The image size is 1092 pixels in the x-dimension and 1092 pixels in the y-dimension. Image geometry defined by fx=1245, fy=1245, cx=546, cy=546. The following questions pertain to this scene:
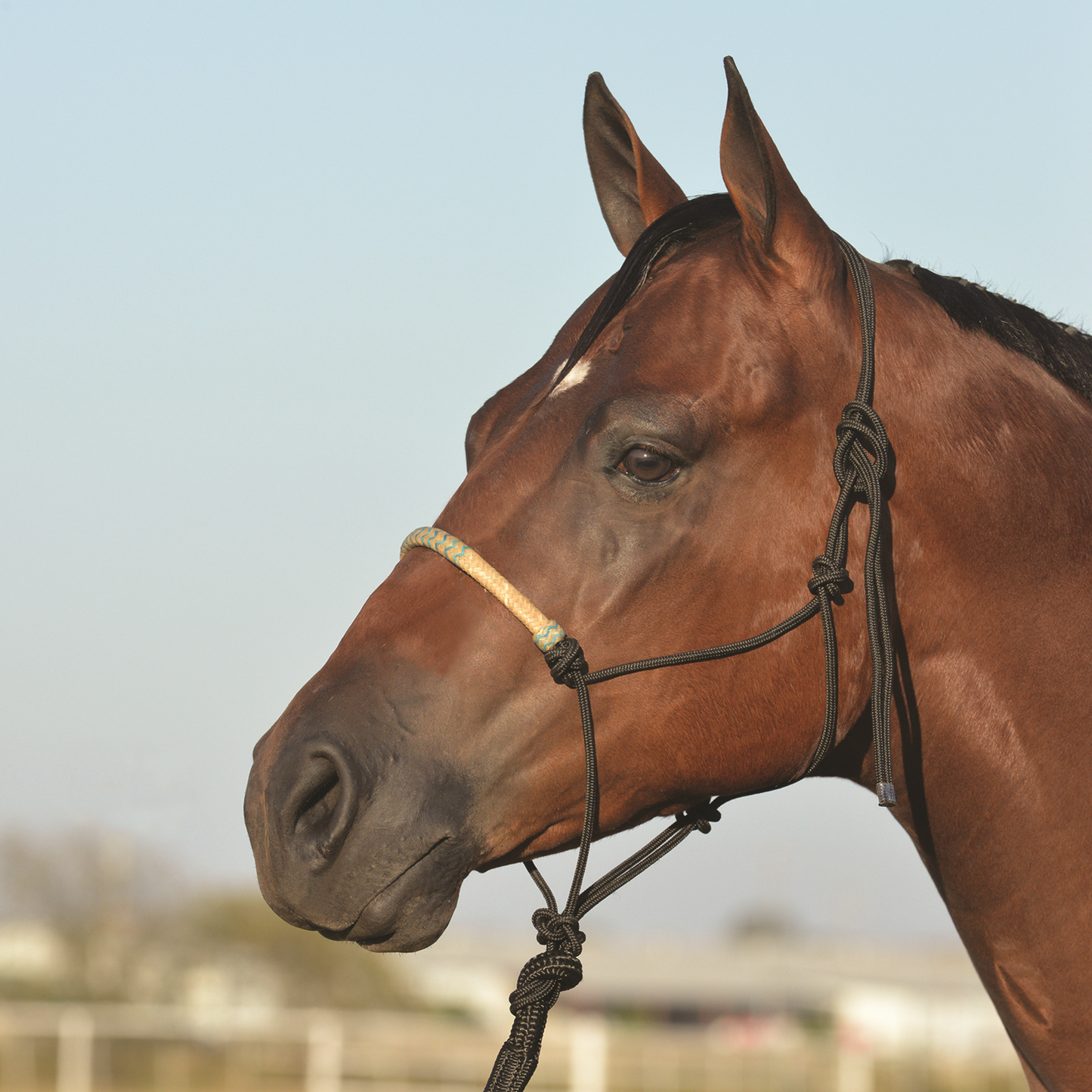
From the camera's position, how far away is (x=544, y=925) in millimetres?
2336

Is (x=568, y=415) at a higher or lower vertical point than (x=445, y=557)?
higher

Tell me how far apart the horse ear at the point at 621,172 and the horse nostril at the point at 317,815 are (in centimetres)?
156

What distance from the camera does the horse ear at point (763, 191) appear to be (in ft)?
7.64

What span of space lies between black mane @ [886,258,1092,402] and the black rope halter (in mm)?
250

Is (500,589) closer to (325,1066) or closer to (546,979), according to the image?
(546,979)

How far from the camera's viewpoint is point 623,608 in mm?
2264

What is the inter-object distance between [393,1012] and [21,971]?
9.40 meters

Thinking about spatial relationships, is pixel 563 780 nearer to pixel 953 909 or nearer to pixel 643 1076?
pixel 953 909

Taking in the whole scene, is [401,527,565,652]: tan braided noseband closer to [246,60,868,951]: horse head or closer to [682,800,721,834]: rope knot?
[246,60,868,951]: horse head

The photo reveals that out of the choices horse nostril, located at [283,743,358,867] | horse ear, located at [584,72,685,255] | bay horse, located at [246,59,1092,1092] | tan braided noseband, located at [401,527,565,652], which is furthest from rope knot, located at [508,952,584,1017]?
horse ear, located at [584,72,685,255]

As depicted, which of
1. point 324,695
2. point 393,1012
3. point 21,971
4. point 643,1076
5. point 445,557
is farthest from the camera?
point 393,1012

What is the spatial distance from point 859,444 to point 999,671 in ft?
1.64

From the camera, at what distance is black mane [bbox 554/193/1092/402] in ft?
8.28

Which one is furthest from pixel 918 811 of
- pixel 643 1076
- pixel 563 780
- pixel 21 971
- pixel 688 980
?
pixel 688 980
